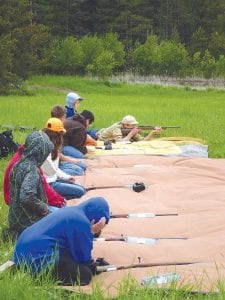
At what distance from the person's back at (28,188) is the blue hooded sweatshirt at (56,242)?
0.91 meters

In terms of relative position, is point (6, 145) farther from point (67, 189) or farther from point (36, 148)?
point (36, 148)

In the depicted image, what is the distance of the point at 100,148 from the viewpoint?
11.3 m

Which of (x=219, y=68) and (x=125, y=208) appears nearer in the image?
(x=125, y=208)

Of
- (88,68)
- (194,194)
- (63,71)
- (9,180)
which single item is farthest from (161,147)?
(63,71)

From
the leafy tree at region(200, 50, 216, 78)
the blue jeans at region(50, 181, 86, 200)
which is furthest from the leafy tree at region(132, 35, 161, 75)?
the blue jeans at region(50, 181, 86, 200)

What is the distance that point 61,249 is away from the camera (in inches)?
172

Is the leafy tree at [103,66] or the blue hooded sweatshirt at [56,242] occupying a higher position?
the blue hooded sweatshirt at [56,242]

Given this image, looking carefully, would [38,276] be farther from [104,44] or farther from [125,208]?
[104,44]

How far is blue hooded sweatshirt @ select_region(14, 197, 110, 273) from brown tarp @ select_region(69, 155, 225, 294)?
→ 0.30m

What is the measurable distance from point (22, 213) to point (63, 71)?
4022 centimetres

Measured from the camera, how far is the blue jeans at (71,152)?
982cm

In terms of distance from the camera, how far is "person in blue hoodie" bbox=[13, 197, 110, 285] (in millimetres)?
4301

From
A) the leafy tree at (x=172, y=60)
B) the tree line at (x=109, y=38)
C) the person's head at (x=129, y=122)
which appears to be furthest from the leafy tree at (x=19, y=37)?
the person's head at (x=129, y=122)

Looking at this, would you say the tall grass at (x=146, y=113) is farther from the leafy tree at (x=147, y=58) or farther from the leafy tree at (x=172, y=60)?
the leafy tree at (x=172, y=60)
